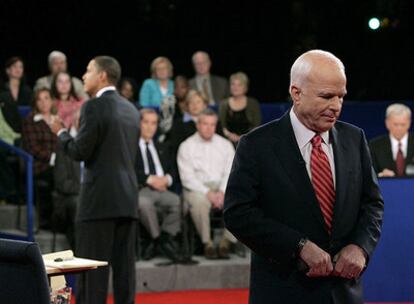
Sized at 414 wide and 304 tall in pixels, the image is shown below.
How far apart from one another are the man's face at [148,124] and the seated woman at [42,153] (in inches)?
35.7

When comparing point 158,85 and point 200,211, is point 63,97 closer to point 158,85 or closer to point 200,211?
point 158,85

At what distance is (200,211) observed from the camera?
8.99m

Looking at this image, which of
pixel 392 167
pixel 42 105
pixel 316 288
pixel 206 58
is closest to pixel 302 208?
pixel 316 288

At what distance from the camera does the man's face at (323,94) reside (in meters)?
3.38

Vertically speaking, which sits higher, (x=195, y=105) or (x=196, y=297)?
(x=195, y=105)

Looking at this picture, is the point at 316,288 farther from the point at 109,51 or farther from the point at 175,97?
the point at 109,51

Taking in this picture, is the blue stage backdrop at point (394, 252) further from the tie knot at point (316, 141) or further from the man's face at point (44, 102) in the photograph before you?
the tie knot at point (316, 141)

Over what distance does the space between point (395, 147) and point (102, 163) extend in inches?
130

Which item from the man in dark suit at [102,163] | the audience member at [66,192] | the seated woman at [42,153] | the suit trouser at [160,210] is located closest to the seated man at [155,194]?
the suit trouser at [160,210]

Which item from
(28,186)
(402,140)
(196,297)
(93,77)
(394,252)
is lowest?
(196,297)

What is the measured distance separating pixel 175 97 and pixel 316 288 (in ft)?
23.1

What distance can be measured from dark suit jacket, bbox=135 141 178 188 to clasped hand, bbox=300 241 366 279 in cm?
570

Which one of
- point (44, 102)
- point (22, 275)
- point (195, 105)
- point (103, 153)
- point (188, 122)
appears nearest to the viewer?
point (22, 275)

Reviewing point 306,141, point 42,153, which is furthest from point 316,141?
point 42,153
